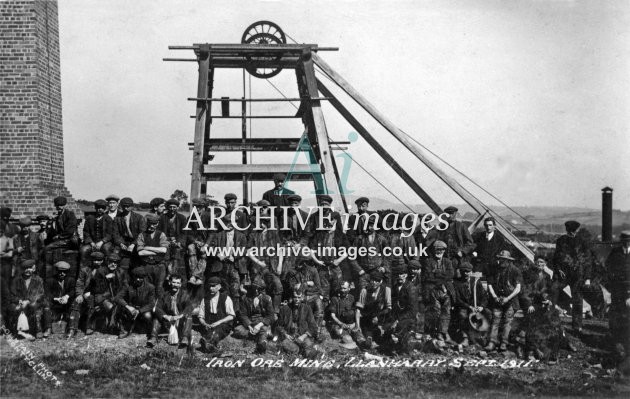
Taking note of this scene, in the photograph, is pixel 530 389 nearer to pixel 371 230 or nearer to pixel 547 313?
pixel 547 313

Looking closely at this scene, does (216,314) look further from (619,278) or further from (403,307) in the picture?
(619,278)

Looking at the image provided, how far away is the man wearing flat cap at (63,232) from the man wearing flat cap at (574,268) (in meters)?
6.13

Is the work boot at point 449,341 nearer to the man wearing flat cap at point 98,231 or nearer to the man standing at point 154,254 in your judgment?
the man standing at point 154,254

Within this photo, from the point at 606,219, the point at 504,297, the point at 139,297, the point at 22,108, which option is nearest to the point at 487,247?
the point at 504,297

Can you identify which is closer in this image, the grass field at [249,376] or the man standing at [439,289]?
the grass field at [249,376]

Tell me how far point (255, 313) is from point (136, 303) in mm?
1428

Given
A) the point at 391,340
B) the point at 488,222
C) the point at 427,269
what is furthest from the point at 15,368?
the point at 488,222

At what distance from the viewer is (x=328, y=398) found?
5.12 metres

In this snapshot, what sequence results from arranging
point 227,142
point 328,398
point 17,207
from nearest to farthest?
1. point 328,398
2. point 17,207
3. point 227,142

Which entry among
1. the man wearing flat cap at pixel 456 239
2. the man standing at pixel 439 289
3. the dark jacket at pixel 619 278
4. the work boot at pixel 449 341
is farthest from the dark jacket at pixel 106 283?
the dark jacket at pixel 619 278

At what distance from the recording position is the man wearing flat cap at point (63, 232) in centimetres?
637

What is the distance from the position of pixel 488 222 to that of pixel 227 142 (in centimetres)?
472

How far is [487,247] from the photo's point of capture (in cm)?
677

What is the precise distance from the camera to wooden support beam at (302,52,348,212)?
25.1 feet
